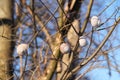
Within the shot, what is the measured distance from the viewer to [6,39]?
2.79 m

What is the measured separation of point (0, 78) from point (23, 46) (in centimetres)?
64

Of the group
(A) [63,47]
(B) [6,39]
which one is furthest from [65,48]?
(B) [6,39]

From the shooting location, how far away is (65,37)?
229cm

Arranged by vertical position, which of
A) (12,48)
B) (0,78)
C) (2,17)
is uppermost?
(2,17)

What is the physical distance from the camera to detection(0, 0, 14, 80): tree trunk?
2622 millimetres

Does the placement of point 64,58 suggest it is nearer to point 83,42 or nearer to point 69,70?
point 69,70

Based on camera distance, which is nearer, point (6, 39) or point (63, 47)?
point (63, 47)

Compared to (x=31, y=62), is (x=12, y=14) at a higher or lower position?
higher

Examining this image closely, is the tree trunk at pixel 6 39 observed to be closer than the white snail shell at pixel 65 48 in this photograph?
No

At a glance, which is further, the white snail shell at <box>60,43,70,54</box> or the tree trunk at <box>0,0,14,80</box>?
the tree trunk at <box>0,0,14,80</box>

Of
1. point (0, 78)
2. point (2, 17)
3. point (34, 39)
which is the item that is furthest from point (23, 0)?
point (34, 39)

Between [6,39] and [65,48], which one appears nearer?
[65,48]

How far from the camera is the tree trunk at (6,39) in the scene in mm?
2622

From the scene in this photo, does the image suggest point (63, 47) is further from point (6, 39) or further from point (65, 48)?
A: point (6, 39)
